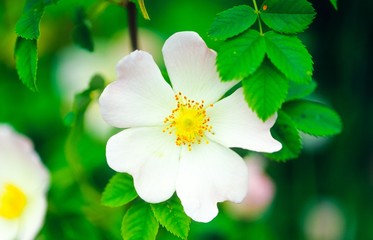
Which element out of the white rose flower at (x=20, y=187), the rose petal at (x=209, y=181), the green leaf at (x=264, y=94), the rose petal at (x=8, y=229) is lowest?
the rose petal at (x=8, y=229)

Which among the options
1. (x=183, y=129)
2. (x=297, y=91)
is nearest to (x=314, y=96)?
(x=297, y=91)

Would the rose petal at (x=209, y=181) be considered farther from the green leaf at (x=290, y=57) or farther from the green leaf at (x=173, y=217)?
the green leaf at (x=290, y=57)

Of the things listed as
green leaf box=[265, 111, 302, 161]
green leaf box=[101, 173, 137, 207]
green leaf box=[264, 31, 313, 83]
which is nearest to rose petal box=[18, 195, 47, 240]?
green leaf box=[101, 173, 137, 207]

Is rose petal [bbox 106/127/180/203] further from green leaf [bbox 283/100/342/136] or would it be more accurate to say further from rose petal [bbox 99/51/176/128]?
green leaf [bbox 283/100/342/136]

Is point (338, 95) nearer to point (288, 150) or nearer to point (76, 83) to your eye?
point (76, 83)

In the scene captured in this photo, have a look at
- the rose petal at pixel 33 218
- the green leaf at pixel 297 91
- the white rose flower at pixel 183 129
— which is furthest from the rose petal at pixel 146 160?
the rose petal at pixel 33 218

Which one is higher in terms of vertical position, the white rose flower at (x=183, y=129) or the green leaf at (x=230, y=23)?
the green leaf at (x=230, y=23)

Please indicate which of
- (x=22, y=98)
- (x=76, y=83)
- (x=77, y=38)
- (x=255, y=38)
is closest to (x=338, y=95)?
(x=76, y=83)
